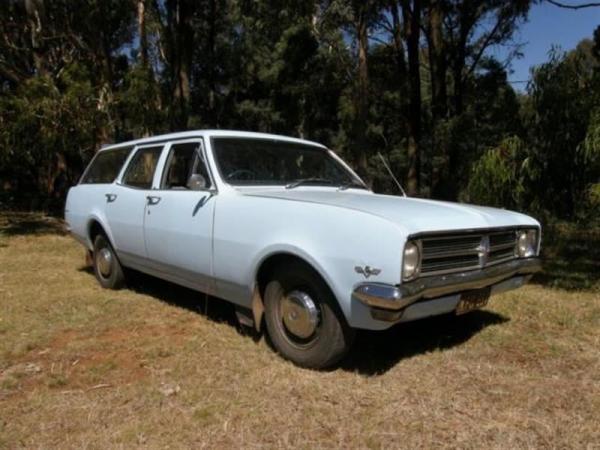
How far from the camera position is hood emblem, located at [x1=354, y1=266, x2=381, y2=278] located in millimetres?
3455

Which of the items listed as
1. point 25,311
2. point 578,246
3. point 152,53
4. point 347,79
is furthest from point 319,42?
point 25,311

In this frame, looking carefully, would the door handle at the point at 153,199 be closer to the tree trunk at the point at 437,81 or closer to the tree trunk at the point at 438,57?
the tree trunk at the point at 437,81

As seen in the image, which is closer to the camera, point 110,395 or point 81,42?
point 110,395

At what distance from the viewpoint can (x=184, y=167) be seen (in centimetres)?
533

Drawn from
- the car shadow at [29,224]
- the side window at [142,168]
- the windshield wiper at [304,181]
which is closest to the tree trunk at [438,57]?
the car shadow at [29,224]

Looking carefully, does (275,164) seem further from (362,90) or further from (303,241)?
(362,90)

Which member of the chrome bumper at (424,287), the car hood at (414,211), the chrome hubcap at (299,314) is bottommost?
the chrome hubcap at (299,314)

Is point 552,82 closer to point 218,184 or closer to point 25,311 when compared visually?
point 218,184

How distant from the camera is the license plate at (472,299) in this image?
154 inches

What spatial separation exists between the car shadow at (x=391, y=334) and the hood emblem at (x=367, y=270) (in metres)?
0.88

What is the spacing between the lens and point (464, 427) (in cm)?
322

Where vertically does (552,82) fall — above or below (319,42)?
below

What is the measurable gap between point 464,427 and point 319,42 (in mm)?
19152

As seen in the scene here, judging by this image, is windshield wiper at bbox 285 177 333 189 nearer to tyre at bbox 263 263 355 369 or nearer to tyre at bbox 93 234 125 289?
tyre at bbox 263 263 355 369
